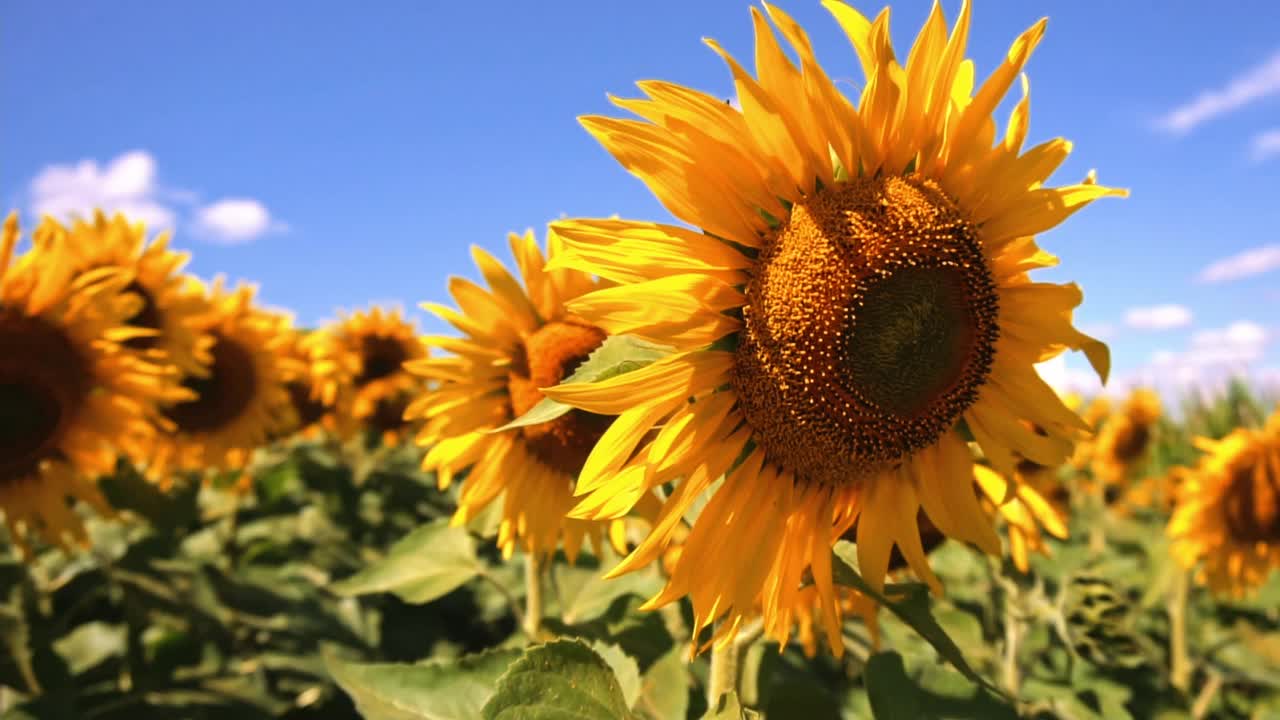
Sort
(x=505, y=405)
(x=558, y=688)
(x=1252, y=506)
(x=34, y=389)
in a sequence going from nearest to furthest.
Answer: (x=558, y=688)
(x=505, y=405)
(x=34, y=389)
(x=1252, y=506)

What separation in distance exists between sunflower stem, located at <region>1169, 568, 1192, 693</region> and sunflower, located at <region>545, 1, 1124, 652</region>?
333 centimetres

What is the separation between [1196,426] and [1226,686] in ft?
28.9

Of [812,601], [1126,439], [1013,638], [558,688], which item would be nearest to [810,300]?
[558,688]

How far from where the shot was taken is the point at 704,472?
5.13 feet

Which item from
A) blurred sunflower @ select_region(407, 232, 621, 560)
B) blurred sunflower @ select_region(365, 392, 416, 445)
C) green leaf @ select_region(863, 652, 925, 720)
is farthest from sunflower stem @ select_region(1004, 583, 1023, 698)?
blurred sunflower @ select_region(365, 392, 416, 445)

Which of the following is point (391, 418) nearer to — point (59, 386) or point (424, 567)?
point (59, 386)

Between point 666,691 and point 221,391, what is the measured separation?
437cm

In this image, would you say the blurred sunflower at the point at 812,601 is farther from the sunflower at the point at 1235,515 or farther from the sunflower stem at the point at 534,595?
the sunflower at the point at 1235,515

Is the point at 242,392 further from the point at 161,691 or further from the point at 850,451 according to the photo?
the point at 850,451

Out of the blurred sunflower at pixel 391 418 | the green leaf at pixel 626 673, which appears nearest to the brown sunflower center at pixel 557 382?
the green leaf at pixel 626 673

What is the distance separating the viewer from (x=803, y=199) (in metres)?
1.57

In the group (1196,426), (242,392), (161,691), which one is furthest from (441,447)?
(1196,426)

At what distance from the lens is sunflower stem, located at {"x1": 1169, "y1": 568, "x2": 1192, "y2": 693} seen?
13.8 feet

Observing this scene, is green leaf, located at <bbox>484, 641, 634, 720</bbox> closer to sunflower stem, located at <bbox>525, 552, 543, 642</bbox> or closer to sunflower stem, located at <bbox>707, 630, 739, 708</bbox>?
sunflower stem, located at <bbox>707, 630, 739, 708</bbox>
